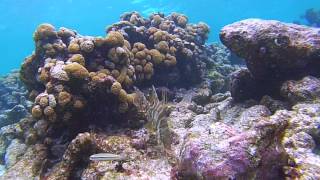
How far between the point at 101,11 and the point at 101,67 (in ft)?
163

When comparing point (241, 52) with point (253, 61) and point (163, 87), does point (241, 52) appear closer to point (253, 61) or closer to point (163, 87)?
point (253, 61)

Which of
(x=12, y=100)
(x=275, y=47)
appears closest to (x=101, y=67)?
(x=275, y=47)

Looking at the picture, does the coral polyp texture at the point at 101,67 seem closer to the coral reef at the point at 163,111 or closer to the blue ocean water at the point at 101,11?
the coral reef at the point at 163,111

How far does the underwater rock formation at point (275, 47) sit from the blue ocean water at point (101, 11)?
3603 cm

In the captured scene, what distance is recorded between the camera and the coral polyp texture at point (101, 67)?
611 centimetres

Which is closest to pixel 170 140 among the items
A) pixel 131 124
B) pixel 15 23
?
pixel 131 124

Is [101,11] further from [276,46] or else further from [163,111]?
[163,111]

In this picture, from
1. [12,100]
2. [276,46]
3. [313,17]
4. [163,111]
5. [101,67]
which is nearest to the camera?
[163,111]

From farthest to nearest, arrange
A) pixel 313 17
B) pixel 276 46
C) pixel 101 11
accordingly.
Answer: pixel 101 11, pixel 313 17, pixel 276 46

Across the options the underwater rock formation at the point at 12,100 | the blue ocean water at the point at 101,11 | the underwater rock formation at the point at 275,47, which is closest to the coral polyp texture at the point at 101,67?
the underwater rock formation at the point at 275,47

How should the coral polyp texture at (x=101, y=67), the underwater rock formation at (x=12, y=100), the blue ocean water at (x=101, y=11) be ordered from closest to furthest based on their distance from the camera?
the coral polyp texture at (x=101, y=67) < the underwater rock formation at (x=12, y=100) < the blue ocean water at (x=101, y=11)

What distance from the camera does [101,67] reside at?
693 cm

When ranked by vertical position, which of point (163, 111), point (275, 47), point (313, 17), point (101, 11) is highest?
point (101, 11)

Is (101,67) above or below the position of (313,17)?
below
